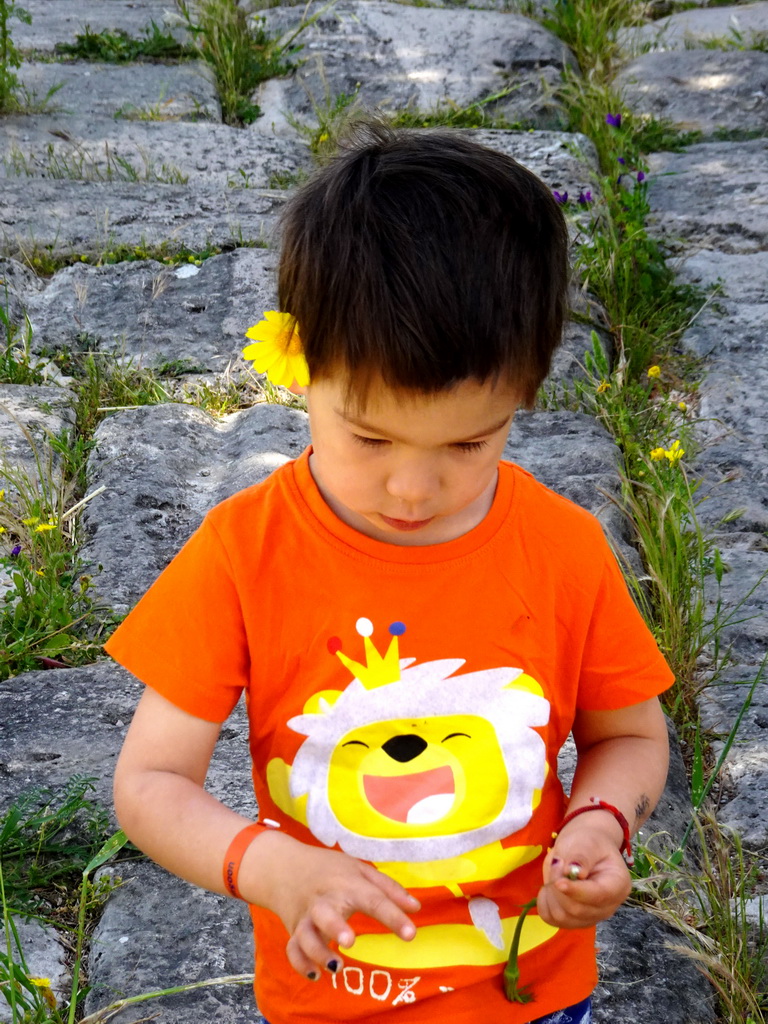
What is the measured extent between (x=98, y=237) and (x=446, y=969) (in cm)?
281

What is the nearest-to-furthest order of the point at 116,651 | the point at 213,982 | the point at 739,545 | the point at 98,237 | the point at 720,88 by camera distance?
→ the point at 116,651 → the point at 213,982 → the point at 739,545 → the point at 98,237 → the point at 720,88

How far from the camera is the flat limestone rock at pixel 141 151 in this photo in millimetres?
3861

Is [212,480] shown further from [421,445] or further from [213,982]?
[421,445]

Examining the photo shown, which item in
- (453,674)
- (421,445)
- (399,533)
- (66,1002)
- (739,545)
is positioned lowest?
(66,1002)

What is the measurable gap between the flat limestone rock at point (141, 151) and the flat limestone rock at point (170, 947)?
109 inches

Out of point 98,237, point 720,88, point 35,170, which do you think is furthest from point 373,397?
point 720,88

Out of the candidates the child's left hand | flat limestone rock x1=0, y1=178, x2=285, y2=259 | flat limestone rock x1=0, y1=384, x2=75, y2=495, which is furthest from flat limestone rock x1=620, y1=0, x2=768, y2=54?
the child's left hand

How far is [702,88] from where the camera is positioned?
436 centimetres

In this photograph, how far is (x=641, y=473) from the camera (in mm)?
2646

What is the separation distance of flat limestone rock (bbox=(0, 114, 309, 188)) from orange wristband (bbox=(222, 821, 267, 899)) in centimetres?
307

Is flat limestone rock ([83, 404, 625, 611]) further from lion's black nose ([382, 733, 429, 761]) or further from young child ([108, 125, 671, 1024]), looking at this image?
lion's black nose ([382, 733, 429, 761])

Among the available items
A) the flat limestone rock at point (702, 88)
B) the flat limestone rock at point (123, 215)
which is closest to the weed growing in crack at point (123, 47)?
the flat limestone rock at point (123, 215)

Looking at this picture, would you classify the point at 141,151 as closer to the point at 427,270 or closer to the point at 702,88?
the point at 702,88

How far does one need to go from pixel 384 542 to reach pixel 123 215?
263 cm
